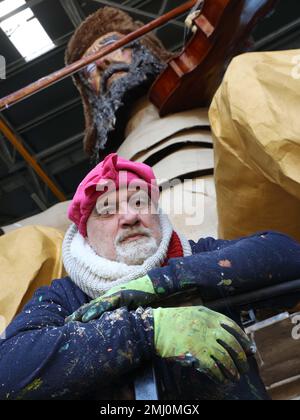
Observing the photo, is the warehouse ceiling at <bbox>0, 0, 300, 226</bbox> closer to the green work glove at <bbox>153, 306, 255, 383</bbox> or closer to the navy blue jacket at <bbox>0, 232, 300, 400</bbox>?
the navy blue jacket at <bbox>0, 232, 300, 400</bbox>

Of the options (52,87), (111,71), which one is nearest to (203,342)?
(111,71)

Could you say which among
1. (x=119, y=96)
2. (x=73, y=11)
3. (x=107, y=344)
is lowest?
(x=119, y=96)

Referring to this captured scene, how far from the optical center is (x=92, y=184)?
6.09ft

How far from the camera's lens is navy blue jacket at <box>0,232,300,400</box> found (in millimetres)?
1104

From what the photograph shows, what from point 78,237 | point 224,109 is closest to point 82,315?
point 78,237

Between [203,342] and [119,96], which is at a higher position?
[203,342]

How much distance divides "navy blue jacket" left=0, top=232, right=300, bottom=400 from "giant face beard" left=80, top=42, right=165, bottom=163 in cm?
306

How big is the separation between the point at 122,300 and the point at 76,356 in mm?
182

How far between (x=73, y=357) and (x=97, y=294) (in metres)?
0.39

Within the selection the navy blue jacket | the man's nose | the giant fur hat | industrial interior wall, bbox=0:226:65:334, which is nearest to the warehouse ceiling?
the giant fur hat

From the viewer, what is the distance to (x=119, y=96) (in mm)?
4309

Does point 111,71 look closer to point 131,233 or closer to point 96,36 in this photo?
point 96,36

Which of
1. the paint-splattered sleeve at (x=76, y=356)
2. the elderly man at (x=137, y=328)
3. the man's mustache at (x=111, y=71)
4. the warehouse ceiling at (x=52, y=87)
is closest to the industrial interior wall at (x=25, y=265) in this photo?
the elderly man at (x=137, y=328)
